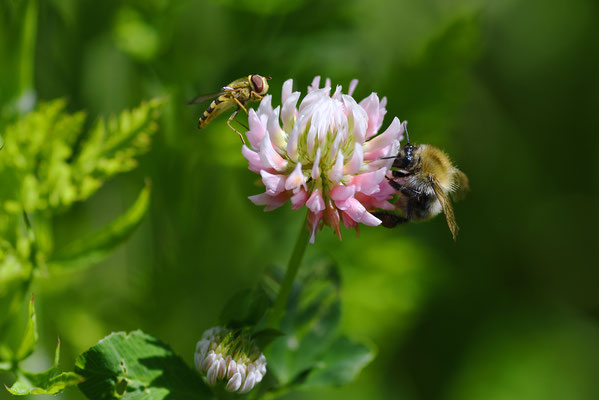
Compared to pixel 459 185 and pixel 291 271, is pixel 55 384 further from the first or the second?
pixel 459 185

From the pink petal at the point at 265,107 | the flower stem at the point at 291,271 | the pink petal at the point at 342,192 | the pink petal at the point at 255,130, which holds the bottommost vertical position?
the flower stem at the point at 291,271

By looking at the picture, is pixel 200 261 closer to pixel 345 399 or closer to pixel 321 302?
pixel 321 302

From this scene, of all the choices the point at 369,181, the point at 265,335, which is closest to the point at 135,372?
the point at 265,335

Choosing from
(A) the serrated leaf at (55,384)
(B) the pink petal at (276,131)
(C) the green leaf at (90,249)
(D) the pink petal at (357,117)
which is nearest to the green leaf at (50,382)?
(A) the serrated leaf at (55,384)

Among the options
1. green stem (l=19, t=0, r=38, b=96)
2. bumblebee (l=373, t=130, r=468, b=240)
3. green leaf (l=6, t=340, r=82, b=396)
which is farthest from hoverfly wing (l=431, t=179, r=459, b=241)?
green stem (l=19, t=0, r=38, b=96)

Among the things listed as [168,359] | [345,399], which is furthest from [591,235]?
[168,359]

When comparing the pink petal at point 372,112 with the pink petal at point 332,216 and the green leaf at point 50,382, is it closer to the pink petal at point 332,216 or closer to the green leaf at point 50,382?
the pink petal at point 332,216

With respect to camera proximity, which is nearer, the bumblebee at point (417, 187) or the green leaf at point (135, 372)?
the green leaf at point (135, 372)
